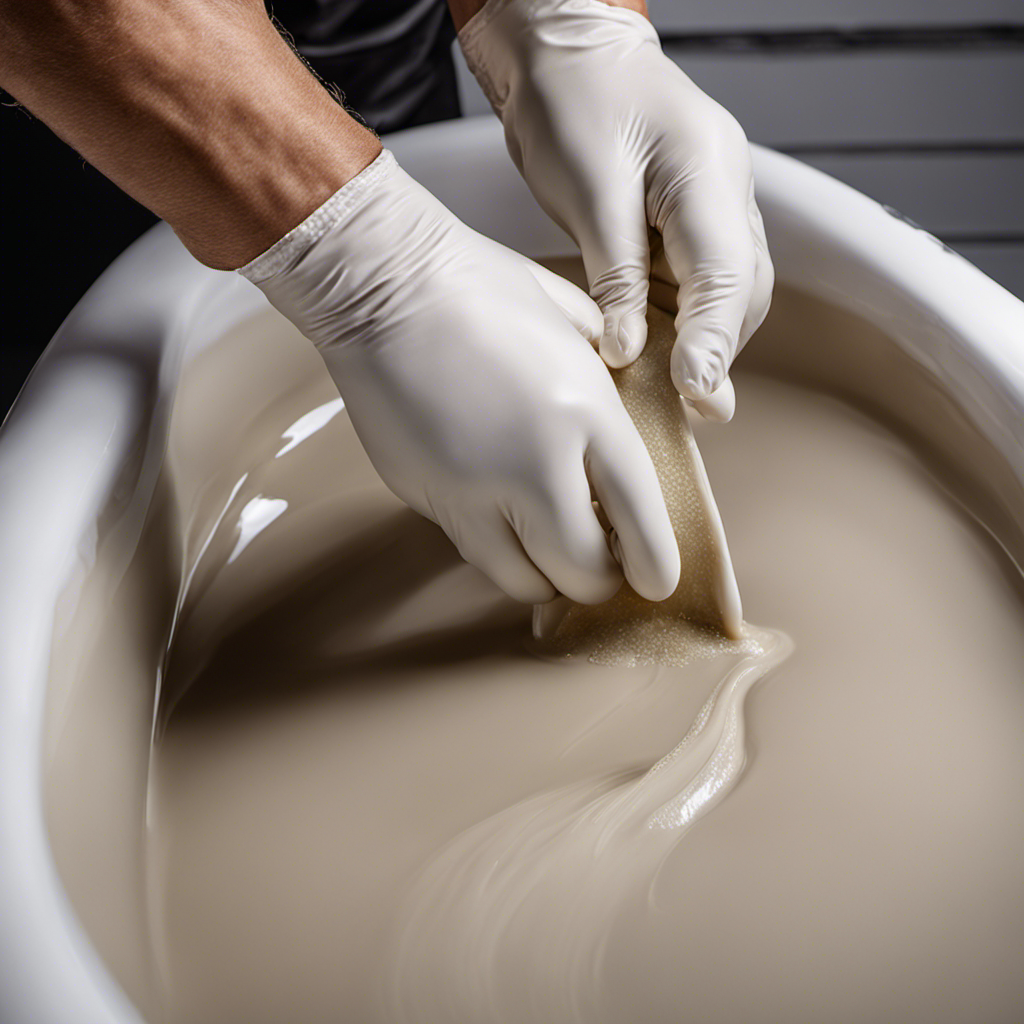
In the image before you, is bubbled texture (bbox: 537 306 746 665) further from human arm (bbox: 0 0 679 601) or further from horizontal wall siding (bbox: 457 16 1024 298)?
horizontal wall siding (bbox: 457 16 1024 298)

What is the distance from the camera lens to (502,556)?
763 mm

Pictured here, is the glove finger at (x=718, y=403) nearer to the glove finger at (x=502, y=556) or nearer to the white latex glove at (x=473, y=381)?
the white latex glove at (x=473, y=381)

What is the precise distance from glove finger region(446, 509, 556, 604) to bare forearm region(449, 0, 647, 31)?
0.58 meters

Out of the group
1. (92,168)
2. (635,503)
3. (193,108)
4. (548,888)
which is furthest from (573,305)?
(92,168)

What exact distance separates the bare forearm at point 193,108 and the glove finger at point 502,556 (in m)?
0.27

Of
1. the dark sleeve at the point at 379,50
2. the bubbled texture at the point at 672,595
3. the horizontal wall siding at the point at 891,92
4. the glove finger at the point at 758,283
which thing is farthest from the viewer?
the horizontal wall siding at the point at 891,92

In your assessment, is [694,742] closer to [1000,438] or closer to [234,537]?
[1000,438]

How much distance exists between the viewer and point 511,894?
2.08 feet

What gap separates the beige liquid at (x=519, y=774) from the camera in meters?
0.60

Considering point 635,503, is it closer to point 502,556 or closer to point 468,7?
point 502,556

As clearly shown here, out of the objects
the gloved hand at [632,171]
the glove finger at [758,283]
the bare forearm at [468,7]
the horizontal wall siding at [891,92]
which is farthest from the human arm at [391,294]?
the horizontal wall siding at [891,92]

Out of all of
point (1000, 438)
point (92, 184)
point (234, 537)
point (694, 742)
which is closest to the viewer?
point (694, 742)

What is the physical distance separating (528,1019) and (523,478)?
1.22 feet

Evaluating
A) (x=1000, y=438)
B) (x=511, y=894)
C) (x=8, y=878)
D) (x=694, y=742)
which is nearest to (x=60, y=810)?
(x=8, y=878)
